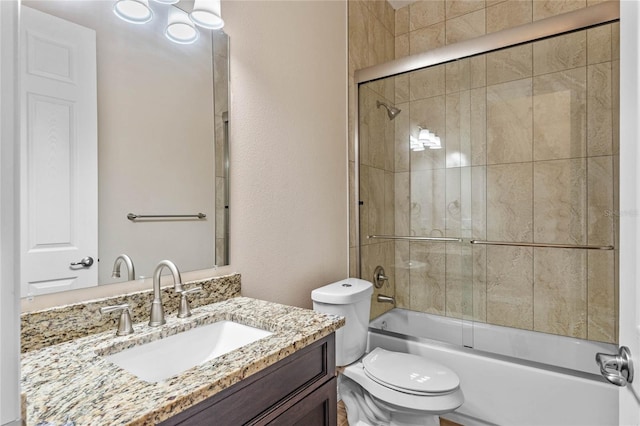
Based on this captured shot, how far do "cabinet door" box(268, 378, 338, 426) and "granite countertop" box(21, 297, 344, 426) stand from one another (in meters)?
0.17

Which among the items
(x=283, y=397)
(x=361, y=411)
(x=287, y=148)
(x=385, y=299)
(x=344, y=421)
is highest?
(x=287, y=148)

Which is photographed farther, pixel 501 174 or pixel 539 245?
pixel 501 174

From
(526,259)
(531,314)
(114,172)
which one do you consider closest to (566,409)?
(531,314)

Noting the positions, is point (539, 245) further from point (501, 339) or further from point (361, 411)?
point (361, 411)

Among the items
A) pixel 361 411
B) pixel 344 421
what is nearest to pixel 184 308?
pixel 361 411

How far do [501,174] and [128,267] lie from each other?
2.20m

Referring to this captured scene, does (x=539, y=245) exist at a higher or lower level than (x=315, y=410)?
higher

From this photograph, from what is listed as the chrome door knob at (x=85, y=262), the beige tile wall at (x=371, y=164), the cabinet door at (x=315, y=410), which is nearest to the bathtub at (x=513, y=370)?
the beige tile wall at (x=371, y=164)

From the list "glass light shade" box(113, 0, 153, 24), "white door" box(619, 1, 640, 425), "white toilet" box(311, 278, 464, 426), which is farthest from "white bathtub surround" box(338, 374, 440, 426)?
"glass light shade" box(113, 0, 153, 24)

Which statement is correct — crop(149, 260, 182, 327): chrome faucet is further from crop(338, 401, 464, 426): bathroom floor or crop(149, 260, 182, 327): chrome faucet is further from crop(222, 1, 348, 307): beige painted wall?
crop(338, 401, 464, 426): bathroom floor

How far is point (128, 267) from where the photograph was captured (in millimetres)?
1092

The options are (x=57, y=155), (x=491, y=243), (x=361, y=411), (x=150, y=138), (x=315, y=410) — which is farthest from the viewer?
(x=491, y=243)

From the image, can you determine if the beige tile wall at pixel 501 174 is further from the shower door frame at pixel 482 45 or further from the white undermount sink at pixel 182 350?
the white undermount sink at pixel 182 350

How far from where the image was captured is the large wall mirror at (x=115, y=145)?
0.90m
